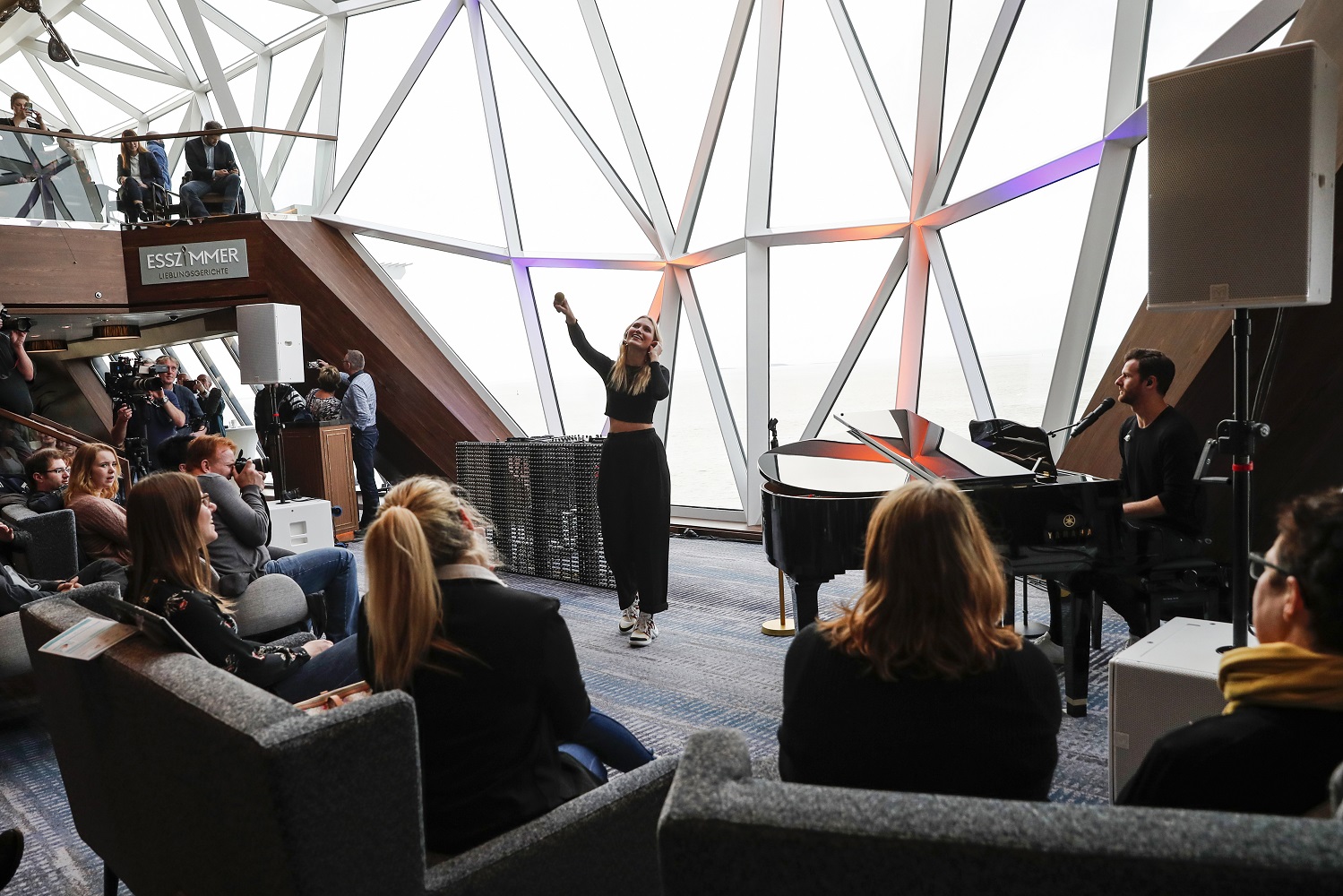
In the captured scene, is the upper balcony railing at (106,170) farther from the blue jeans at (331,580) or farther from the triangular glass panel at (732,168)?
the blue jeans at (331,580)

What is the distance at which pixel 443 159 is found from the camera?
30.3ft

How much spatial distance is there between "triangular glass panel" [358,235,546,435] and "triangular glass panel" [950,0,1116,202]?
202 inches

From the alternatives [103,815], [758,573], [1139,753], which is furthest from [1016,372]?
[103,815]

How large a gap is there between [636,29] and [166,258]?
5.41 metres

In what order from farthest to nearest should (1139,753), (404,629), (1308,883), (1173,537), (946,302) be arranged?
1. (946,302)
2. (1173,537)
3. (1139,753)
4. (404,629)
5. (1308,883)

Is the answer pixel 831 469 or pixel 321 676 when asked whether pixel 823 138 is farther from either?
pixel 321 676

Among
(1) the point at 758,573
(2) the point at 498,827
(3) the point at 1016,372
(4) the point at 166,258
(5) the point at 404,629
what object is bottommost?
(1) the point at 758,573

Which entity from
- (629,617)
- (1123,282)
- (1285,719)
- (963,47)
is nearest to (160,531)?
(1285,719)

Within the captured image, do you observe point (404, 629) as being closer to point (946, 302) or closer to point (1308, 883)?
point (1308, 883)

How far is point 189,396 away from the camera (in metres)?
Answer: 9.61

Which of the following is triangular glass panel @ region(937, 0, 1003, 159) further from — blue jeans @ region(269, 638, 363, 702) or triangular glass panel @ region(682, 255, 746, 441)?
blue jeans @ region(269, 638, 363, 702)

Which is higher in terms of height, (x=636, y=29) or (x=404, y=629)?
(x=636, y=29)

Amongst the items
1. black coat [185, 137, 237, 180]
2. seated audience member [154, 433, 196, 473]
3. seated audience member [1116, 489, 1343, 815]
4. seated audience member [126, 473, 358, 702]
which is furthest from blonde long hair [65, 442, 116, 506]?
black coat [185, 137, 237, 180]

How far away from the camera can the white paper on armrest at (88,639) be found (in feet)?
6.64
